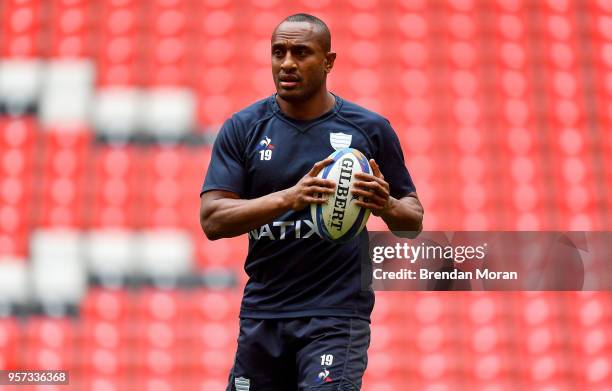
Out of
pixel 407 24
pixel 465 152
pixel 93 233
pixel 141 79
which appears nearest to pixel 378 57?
pixel 407 24

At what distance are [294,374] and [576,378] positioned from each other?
105 inches

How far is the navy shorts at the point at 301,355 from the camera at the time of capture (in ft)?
8.82

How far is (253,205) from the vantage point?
2701 mm

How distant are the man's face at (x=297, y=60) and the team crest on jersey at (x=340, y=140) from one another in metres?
0.14

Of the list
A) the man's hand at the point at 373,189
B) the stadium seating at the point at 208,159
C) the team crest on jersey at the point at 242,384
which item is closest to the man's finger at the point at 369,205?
the man's hand at the point at 373,189

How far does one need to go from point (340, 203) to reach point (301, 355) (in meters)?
0.45

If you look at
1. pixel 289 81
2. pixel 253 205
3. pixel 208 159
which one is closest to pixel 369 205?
pixel 253 205

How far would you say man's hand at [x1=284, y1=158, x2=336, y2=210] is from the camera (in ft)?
8.59

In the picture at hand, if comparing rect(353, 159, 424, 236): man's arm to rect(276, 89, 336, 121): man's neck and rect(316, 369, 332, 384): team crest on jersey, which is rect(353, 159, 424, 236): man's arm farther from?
rect(316, 369, 332, 384): team crest on jersey

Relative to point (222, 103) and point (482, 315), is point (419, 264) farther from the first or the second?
point (222, 103)

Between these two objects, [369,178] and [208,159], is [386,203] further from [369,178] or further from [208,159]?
[208,159]

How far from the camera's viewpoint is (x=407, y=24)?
5676mm

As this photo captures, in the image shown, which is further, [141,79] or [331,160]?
[141,79]

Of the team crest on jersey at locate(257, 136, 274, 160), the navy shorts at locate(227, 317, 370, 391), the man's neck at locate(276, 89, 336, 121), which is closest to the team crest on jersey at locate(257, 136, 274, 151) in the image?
the team crest on jersey at locate(257, 136, 274, 160)
